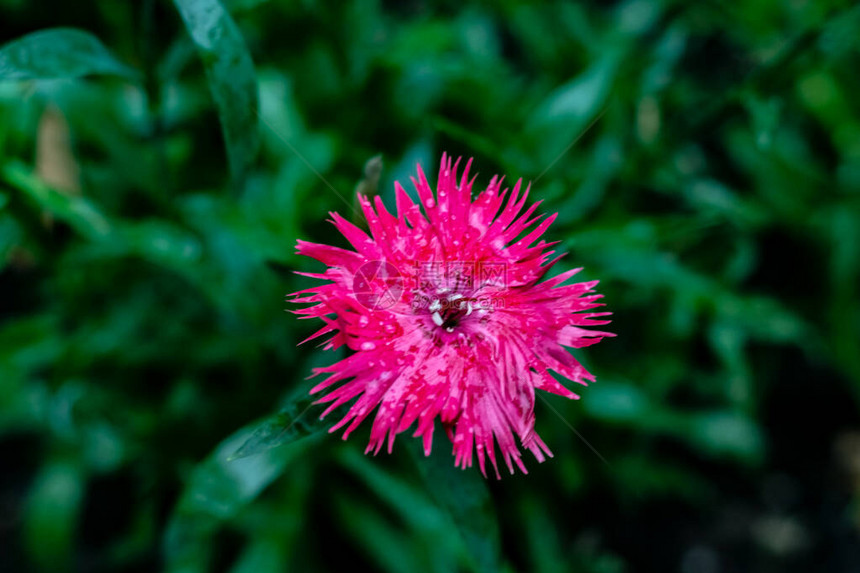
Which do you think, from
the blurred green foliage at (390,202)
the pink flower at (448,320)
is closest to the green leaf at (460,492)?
the pink flower at (448,320)

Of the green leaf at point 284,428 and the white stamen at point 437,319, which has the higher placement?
the white stamen at point 437,319

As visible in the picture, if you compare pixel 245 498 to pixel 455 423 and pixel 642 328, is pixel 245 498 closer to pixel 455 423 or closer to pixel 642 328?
pixel 455 423

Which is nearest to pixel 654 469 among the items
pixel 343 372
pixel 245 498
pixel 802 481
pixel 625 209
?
pixel 802 481

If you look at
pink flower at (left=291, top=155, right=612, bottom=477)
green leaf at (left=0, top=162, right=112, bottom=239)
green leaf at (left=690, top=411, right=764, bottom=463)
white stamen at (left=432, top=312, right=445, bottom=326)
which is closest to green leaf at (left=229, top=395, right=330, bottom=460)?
pink flower at (left=291, top=155, right=612, bottom=477)
